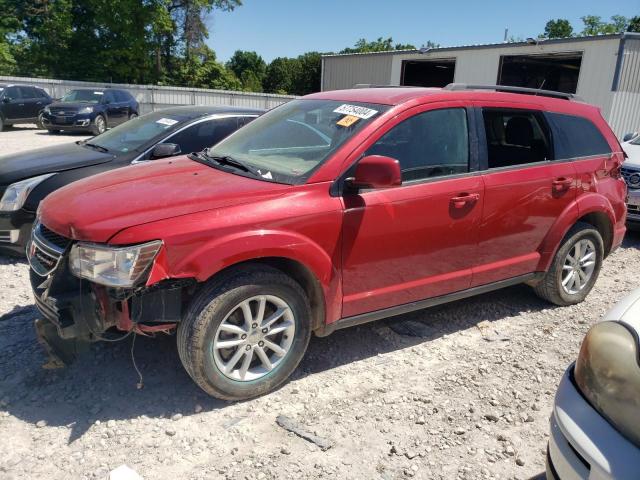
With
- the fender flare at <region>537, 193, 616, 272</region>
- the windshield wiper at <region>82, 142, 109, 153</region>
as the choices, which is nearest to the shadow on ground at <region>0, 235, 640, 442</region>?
the fender flare at <region>537, 193, 616, 272</region>

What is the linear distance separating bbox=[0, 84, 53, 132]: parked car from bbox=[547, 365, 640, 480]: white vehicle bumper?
20.0 metres

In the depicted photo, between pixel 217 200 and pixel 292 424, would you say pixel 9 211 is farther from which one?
pixel 292 424

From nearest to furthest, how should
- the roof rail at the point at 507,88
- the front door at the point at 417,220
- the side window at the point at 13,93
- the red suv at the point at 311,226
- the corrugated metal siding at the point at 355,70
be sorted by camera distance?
the red suv at the point at 311,226, the front door at the point at 417,220, the roof rail at the point at 507,88, the side window at the point at 13,93, the corrugated metal siding at the point at 355,70

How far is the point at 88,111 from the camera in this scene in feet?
57.5

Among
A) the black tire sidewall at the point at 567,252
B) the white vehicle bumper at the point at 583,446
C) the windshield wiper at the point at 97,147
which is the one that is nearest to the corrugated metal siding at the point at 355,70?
the windshield wiper at the point at 97,147

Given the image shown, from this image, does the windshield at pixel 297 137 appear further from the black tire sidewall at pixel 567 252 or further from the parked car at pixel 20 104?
the parked car at pixel 20 104

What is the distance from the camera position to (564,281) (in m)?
4.60

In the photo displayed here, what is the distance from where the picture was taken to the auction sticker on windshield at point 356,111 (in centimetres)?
342

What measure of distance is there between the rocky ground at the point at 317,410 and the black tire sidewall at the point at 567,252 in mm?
522

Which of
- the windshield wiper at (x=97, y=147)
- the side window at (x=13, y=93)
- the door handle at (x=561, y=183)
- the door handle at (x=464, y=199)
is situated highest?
the side window at (x=13, y=93)

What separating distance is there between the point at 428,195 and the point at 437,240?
33cm

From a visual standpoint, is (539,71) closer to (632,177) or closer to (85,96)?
(632,177)

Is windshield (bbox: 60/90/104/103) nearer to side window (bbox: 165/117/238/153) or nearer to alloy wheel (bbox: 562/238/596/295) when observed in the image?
side window (bbox: 165/117/238/153)

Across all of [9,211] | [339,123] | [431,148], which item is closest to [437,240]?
[431,148]
